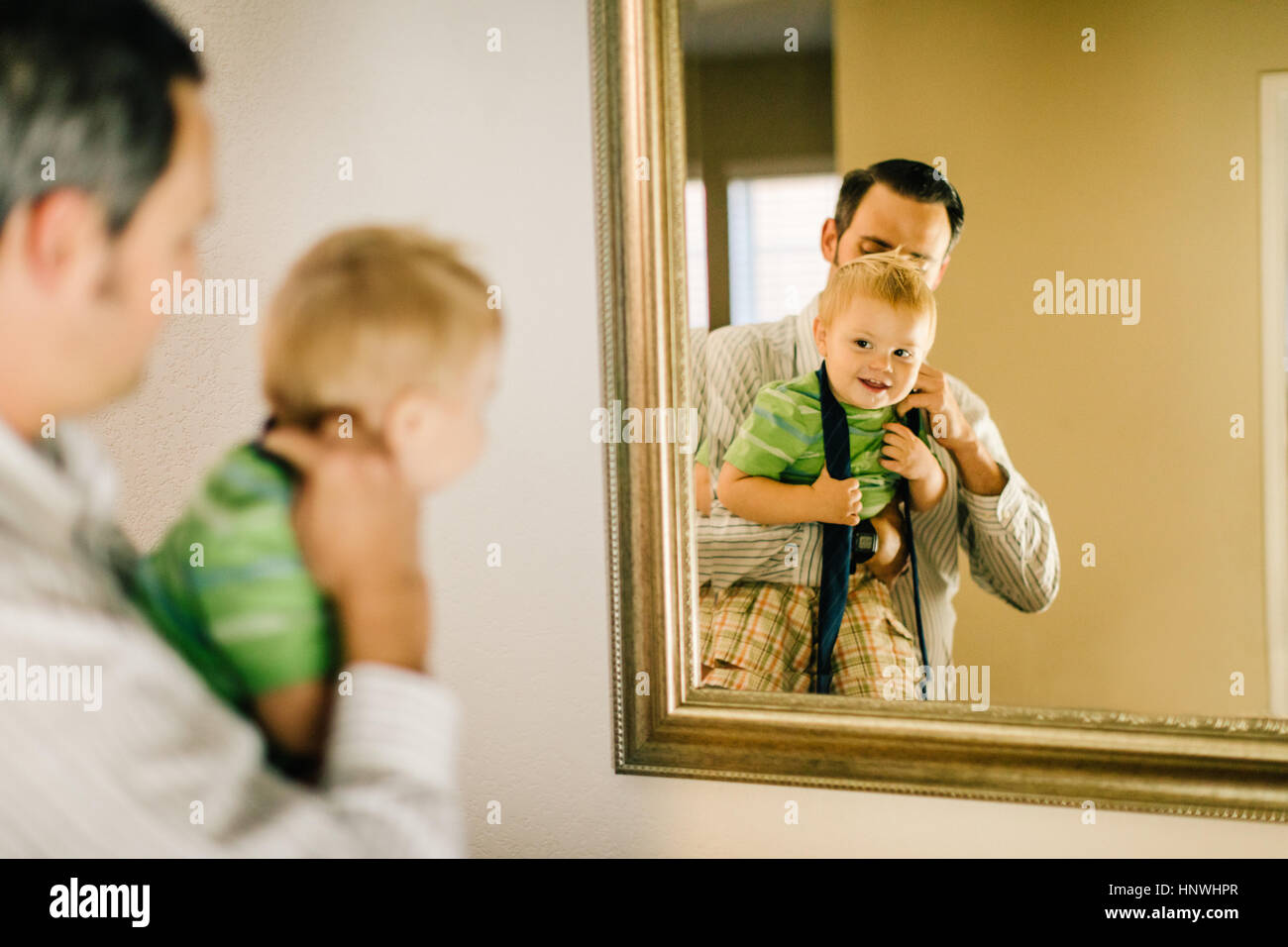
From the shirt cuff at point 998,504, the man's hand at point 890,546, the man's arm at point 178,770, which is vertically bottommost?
the man's arm at point 178,770

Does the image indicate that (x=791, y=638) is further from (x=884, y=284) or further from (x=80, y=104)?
(x=80, y=104)

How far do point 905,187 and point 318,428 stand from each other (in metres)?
0.72

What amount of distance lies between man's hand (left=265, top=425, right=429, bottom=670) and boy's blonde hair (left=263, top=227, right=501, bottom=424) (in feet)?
0.18

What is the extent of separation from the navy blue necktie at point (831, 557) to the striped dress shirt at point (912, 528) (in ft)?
0.05

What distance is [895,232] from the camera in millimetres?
958

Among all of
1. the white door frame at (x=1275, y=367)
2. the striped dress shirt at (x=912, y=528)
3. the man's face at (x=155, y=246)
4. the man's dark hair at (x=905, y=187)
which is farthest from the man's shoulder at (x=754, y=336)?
the man's face at (x=155, y=246)

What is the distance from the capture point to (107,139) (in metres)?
0.99

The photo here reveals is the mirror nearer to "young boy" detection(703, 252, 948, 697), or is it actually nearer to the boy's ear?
"young boy" detection(703, 252, 948, 697)

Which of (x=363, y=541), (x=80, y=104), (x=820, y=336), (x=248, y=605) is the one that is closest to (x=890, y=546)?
(x=820, y=336)

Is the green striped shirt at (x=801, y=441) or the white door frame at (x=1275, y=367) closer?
the white door frame at (x=1275, y=367)

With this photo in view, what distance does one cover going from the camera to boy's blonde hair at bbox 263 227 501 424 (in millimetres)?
1050

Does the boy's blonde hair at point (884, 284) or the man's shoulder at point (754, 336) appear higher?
the boy's blonde hair at point (884, 284)

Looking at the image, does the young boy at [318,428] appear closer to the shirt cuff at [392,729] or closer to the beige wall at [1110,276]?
the shirt cuff at [392,729]

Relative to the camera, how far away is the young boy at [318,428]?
1.03 metres
